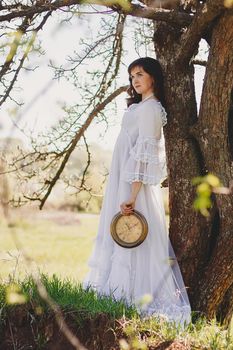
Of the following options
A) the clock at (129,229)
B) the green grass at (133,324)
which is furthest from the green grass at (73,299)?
the clock at (129,229)

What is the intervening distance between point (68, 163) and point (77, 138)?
0.43 m

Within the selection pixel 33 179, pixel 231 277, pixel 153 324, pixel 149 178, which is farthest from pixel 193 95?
pixel 33 179

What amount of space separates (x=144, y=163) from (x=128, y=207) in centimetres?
30

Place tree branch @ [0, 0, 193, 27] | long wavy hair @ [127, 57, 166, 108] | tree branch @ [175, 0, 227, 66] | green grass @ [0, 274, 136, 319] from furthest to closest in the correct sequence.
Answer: long wavy hair @ [127, 57, 166, 108] < tree branch @ [175, 0, 227, 66] < green grass @ [0, 274, 136, 319] < tree branch @ [0, 0, 193, 27]

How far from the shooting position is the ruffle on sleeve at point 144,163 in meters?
4.16

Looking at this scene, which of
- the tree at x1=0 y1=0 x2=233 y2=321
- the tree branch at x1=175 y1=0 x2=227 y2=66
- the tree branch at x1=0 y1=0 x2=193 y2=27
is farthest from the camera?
the tree at x1=0 y1=0 x2=233 y2=321

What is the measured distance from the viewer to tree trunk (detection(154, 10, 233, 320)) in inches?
160

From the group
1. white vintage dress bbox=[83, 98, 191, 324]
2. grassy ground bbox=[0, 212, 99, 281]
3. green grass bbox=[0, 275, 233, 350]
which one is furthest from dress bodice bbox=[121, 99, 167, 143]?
grassy ground bbox=[0, 212, 99, 281]

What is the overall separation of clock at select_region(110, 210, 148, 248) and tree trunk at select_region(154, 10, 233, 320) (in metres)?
0.27

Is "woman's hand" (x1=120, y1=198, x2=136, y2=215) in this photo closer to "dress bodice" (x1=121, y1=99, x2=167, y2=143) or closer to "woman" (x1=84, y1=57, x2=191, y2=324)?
"woman" (x1=84, y1=57, x2=191, y2=324)

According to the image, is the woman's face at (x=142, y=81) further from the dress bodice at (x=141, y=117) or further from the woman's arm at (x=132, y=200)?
the woman's arm at (x=132, y=200)

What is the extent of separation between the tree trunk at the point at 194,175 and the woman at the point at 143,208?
8 centimetres

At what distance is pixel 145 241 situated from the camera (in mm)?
4266

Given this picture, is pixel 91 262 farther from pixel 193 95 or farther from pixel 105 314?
pixel 193 95
